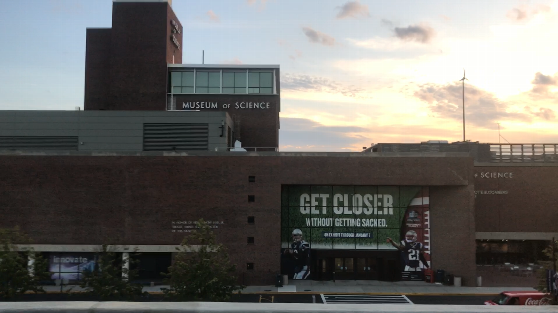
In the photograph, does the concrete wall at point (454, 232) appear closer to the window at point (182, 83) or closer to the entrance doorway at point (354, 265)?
the entrance doorway at point (354, 265)

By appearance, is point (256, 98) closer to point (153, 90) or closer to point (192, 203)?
point (153, 90)

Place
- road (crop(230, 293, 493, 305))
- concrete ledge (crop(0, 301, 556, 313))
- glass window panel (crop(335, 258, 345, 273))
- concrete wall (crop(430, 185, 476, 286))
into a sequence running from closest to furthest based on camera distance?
concrete ledge (crop(0, 301, 556, 313)) → road (crop(230, 293, 493, 305)) → concrete wall (crop(430, 185, 476, 286)) → glass window panel (crop(335, 258, 345, 273))

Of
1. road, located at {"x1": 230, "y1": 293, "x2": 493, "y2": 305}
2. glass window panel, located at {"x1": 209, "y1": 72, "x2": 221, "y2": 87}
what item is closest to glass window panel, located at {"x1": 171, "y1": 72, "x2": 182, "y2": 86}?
glass window panel, located at {"x1": 209, "y1": 72, "x2": 221, "y2": 87}

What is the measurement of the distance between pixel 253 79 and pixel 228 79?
2.77m

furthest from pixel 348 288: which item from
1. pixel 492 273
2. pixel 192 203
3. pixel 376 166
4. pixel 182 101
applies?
pixel 182 101

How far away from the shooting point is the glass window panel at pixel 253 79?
172ft

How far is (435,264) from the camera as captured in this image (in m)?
40.6

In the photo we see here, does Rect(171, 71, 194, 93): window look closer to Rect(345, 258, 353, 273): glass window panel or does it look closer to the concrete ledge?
Rect(345, 258, 353, 273): glass window panel

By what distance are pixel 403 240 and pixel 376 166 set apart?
7419mm

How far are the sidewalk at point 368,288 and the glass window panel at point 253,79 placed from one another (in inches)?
891

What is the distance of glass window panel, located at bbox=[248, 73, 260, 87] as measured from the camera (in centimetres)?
5237

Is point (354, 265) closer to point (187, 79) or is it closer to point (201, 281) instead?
point (201, 281)

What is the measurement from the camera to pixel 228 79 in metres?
52.2

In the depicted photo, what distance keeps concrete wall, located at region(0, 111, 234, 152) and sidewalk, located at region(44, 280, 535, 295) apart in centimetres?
1283
